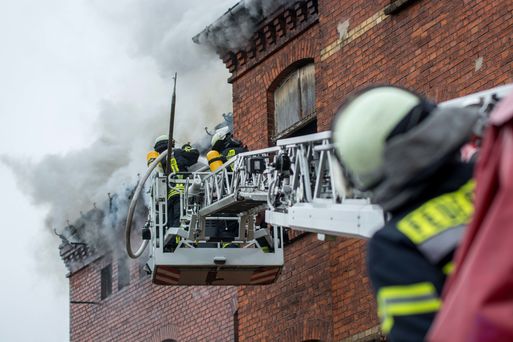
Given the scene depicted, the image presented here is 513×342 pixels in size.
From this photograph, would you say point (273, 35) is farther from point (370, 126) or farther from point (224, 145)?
point (370, 126)

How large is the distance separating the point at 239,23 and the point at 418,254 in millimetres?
13532

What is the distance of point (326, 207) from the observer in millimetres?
9219

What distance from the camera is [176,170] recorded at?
1409 centimetres

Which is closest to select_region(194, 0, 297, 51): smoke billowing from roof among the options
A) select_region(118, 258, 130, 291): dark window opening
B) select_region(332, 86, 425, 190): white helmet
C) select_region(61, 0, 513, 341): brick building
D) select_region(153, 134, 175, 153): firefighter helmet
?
select_region(61, 0, 513, 341): brick building

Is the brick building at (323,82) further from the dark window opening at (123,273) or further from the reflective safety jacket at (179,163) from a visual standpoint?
the dark window opening at (123,273)

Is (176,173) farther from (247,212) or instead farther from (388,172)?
(388,172)

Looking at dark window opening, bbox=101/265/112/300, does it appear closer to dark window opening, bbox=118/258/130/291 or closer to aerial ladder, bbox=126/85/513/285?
dark window opening, bbox=118/258/130/291

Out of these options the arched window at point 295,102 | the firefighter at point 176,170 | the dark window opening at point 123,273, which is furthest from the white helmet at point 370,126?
the dark window opening at point 123,273

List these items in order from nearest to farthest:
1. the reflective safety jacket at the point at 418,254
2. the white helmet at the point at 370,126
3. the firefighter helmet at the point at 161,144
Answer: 1. the reflective safety jacket at the point at 418,254
2. the white helmet at the point at 370,126
3. the firefighter helmet at the point at 161,144

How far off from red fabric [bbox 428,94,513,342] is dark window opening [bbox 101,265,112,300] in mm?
18612

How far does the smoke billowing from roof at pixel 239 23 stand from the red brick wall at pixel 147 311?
3.23 metres

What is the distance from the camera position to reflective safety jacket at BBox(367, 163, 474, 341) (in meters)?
2.28

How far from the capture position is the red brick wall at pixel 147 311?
16.5 meters

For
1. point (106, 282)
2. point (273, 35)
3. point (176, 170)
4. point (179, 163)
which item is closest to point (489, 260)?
point (176, 170)
